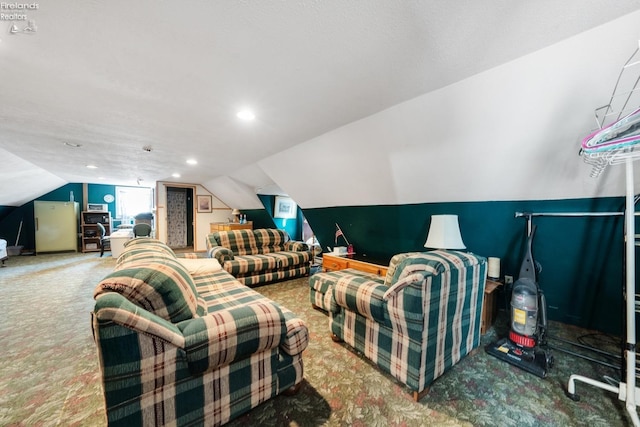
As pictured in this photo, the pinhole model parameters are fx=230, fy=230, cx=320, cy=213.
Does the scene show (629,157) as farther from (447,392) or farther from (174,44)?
(174,44)

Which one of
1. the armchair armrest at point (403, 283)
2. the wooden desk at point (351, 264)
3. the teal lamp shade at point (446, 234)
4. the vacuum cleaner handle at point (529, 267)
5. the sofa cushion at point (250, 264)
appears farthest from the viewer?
the sofa cushion at point (250, 264)

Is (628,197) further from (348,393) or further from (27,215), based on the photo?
(27,215)

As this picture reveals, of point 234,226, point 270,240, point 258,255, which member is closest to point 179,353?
point 258,255

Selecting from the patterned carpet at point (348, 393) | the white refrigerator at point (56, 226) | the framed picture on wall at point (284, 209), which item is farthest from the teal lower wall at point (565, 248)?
the white refrigerator at point (56, 226)

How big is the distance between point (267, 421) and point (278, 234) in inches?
140

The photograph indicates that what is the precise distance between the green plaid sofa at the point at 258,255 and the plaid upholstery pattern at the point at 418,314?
6.91 feet

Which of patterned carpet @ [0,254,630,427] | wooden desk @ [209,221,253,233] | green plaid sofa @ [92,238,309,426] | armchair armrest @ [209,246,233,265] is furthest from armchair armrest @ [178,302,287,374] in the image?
wooden desk @ [209,221,253,233]

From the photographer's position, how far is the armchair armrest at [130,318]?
3.13ft

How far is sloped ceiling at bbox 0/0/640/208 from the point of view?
113 cm

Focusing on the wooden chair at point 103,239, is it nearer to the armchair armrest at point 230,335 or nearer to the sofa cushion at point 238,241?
the sofa cushion at point 238,241

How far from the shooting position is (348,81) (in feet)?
5.50

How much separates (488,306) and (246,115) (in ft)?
10.2

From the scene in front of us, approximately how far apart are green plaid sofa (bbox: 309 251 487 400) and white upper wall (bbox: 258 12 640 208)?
3.46ft

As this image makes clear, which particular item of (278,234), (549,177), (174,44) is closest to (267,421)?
(174,44)
